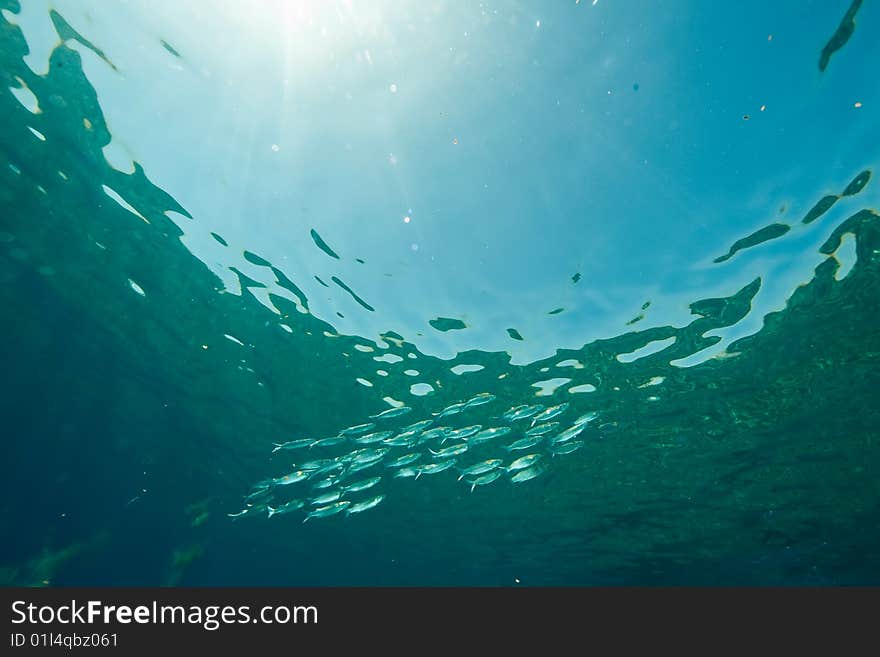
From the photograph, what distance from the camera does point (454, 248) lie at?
8914 millimetres

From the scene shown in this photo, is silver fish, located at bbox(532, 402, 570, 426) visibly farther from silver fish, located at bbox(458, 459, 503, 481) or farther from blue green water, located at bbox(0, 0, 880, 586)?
silver fish, located at bbox(458, 459, 503, 481)

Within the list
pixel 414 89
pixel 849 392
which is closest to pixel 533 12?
pixel 414 89

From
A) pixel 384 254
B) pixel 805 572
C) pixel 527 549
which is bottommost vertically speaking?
pixel 805 572

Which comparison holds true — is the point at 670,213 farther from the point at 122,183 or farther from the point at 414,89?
the point at 122,183

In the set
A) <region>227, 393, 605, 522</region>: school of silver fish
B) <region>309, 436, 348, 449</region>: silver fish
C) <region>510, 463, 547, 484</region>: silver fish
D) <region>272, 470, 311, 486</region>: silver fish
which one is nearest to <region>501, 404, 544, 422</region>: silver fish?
<region>227, 393, 605, 522</region>: school of silver fish

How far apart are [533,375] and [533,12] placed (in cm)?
897

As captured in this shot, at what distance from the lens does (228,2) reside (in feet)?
19.7

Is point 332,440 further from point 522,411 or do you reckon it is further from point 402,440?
point 522,411

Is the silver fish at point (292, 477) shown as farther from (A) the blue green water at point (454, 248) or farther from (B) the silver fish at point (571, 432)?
(B) the silver fish at point (571, 432)

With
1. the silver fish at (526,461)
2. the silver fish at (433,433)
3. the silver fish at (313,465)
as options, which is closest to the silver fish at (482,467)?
the silver fish at (526,461)

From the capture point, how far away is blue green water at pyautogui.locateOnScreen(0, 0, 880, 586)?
20.2 feet

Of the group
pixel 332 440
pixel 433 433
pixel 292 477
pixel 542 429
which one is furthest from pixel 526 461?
pixel 292 477

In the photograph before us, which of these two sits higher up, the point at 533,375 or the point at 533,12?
the point at 533,12

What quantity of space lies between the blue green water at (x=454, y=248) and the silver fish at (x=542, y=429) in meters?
0.52
